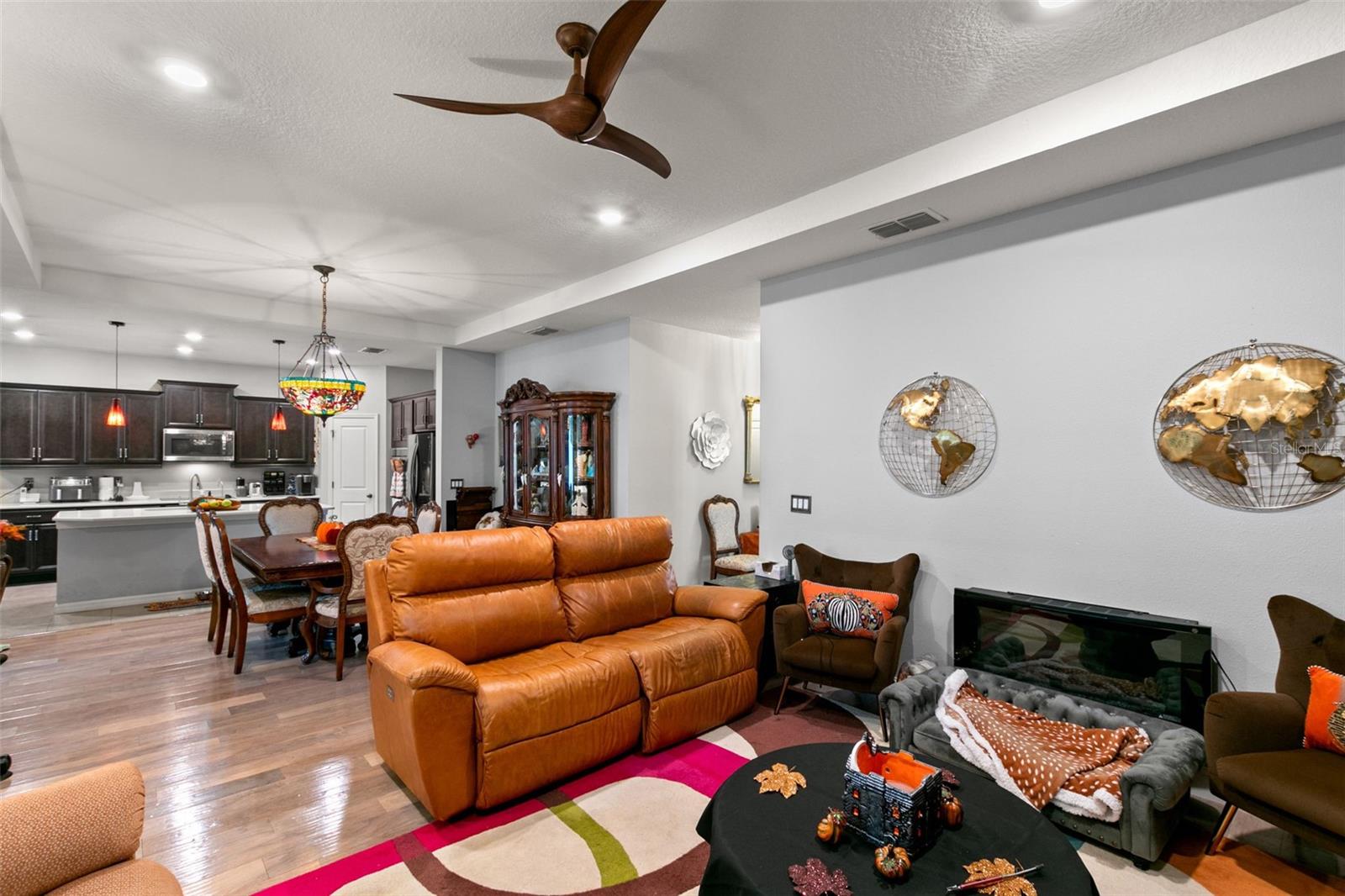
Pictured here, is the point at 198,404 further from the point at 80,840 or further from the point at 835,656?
the point at 835,656

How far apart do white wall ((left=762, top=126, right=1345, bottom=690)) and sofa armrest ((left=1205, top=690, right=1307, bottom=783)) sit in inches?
17.8

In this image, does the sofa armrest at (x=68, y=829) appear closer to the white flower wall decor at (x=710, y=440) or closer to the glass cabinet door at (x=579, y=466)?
the glass cabinet door at (x=579, y=466)

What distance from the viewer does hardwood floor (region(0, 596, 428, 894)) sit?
234 cm

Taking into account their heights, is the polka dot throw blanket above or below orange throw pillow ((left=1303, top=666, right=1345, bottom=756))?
below

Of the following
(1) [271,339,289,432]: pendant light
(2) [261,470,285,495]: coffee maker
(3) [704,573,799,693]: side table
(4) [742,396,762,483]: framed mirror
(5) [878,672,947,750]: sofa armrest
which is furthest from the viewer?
(2) [261,470,285,495]: coffee maker

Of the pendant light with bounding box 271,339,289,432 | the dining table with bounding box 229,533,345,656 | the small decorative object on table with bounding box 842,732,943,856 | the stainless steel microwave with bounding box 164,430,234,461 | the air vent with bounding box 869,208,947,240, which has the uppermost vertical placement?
the air vent with bounding box 869,208,947,240

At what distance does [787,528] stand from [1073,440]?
1884mm

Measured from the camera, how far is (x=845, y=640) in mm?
3436

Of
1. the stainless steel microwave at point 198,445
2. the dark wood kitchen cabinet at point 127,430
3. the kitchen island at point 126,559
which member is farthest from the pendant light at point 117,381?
the kitchen island at point 126,559

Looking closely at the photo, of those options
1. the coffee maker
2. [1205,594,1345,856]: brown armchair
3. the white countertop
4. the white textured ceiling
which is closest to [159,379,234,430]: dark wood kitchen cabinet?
the coffee maker

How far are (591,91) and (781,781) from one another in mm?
2339

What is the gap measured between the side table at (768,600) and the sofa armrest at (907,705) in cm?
100

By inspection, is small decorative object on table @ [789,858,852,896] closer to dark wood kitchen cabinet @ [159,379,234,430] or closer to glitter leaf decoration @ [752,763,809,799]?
glitter leaf decoration @ [752,763,809,799]

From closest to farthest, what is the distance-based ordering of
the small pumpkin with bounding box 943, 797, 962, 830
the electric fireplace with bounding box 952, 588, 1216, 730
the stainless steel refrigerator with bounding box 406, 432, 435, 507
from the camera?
the small pumpkin with bounding box 943, 797, 962, 830 → the electric fireplace with bounding box 952, 588, 1216, 730 → the stainless steel refrigerator with bounding box 406, 432, 435, 507
